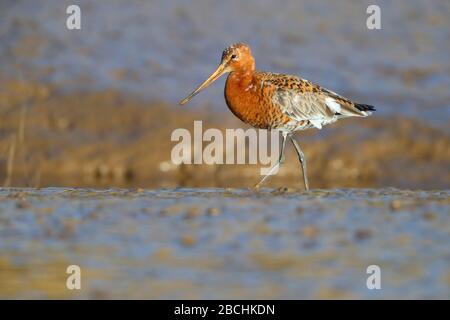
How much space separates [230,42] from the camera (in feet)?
45.9

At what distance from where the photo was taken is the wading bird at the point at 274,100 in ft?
32.4

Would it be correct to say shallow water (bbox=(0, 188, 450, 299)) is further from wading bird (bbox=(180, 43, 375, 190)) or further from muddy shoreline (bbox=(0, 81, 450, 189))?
muddy shoreline (bbox=(0, 81, 450, 189))

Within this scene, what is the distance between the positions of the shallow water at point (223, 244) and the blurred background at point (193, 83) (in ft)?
13.1

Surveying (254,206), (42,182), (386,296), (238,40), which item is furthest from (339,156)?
(386,296)

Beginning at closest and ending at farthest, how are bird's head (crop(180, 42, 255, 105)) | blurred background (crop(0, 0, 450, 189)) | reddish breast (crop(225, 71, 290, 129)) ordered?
reddish breast (crop(225, 71, 290, 129)) < bird's head (crop(180, 42, 255, 105)) < blurred background (crop(0, 0, 450, 189))

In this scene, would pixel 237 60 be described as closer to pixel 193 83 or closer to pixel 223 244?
pixel 193 83

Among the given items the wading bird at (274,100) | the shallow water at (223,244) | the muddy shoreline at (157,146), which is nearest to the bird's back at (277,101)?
the wading bird at (274,100)

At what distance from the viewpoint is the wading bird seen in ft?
32.4

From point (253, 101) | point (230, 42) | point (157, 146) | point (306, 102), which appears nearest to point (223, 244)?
point (253, 101)

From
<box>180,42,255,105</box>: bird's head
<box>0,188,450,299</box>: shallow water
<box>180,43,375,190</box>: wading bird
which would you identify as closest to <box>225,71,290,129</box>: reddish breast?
<box>180,43,375,190</box>: wading bird

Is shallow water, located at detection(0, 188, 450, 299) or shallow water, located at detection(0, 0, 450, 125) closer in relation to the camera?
shallow water, located at detection(0, 188, 450, 299)

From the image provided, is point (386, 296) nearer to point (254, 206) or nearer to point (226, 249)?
point (226, 249)

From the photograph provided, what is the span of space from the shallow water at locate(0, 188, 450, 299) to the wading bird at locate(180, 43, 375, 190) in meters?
1.66

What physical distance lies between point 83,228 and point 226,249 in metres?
1.03
